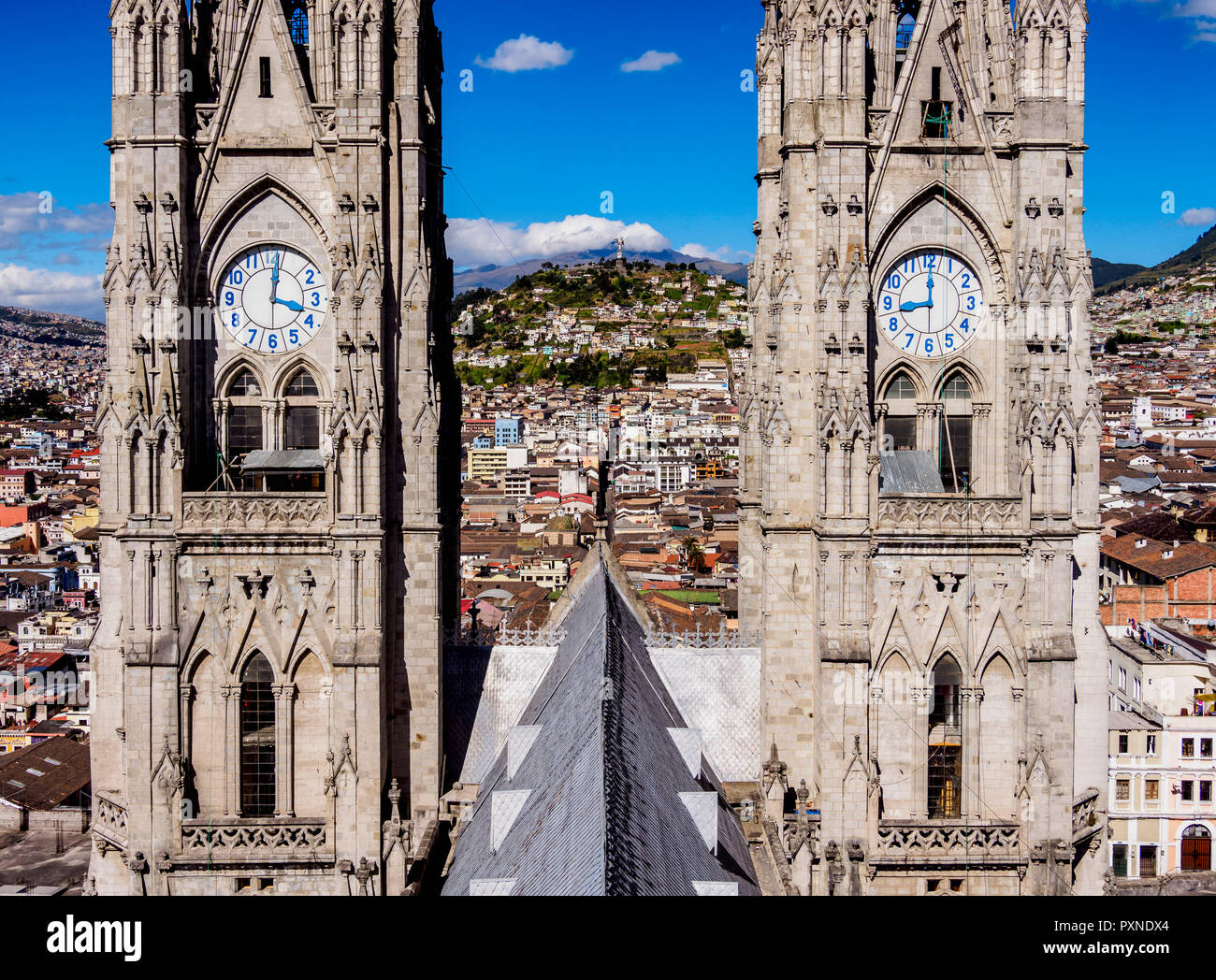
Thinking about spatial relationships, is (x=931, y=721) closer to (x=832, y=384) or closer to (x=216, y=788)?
(x=832, y=384)

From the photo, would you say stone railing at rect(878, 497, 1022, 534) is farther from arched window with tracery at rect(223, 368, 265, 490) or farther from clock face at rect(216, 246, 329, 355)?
arched window with tracery at rect(223, 368, 265, 490)

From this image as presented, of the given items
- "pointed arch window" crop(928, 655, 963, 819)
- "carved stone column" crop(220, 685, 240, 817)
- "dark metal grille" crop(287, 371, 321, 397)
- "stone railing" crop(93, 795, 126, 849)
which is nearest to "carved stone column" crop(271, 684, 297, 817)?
"carved stone column" crop(220, 685, 240, 817)

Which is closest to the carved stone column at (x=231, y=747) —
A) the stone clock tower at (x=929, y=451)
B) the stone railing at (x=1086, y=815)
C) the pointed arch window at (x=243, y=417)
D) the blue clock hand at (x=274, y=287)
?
the pointed arch window at (x=243, y=417)

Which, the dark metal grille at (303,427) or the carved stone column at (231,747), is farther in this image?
the dark metal grille at (303,427)

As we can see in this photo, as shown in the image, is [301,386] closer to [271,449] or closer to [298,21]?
[271,449]

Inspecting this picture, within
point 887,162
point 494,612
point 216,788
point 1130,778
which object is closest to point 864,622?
point 887,162

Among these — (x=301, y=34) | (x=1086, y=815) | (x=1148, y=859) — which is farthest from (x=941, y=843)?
(x=1148, y=859)

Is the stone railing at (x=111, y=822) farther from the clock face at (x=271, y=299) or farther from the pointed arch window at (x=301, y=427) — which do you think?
the clock face at (x=271, y=299)
